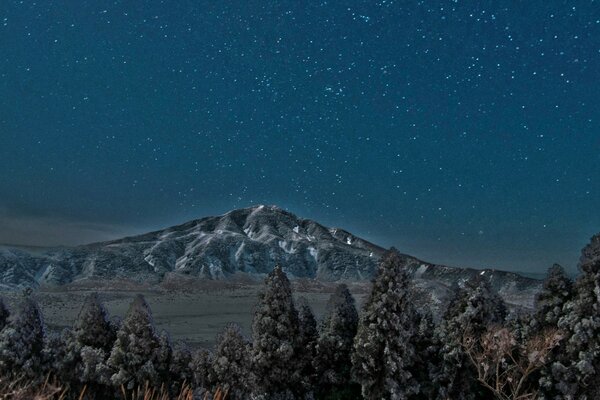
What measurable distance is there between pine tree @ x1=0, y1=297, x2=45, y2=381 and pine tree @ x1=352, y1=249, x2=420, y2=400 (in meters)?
17.2

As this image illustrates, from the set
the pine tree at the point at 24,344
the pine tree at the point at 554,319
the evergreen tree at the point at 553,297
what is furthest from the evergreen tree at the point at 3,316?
the evergreen tree at the point at 553,297

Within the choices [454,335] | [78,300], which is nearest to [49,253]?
[78,300]

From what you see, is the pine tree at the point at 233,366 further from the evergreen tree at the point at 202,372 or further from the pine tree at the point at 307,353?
the pine tree at the point at 307,353

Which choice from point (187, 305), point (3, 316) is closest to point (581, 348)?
point (3, 316)

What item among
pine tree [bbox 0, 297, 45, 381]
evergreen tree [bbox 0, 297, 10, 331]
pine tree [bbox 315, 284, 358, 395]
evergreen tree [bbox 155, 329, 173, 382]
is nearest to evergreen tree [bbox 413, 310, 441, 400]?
pine tree [bbox 315, 284, 358, 395]

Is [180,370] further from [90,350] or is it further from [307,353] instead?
[307,353]

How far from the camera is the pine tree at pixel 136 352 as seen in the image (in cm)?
2739

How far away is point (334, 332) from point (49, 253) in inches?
6831

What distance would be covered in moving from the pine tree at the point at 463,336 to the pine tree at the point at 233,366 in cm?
1032

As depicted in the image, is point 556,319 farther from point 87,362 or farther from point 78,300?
point 78,300

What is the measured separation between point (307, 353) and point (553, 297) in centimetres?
1404

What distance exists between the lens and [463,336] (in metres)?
28.2

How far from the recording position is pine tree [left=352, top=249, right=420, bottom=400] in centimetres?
2759

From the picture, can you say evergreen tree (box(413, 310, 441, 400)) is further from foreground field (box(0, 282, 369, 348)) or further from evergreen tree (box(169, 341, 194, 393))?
foreground field (box(0, 282, 369, 348))
